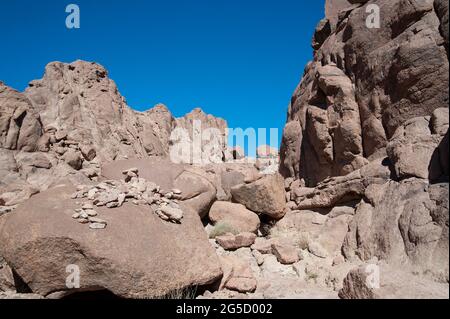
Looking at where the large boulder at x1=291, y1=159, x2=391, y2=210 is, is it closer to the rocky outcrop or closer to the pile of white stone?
the pile of white stone

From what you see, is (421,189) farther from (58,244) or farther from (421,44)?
(58,244)

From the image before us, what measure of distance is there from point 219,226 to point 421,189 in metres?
4.81

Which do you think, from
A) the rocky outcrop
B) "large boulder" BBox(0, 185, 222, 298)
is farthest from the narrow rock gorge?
the rocky outcrop

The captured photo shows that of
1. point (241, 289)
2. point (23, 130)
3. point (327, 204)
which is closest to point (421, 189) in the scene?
point (327, 204)

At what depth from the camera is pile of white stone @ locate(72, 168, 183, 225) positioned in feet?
19.9

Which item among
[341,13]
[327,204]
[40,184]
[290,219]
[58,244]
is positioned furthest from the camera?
[40,184]

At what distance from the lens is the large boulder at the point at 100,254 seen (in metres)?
5.36

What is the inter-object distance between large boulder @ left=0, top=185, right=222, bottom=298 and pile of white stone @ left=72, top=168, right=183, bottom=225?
20 centimetres

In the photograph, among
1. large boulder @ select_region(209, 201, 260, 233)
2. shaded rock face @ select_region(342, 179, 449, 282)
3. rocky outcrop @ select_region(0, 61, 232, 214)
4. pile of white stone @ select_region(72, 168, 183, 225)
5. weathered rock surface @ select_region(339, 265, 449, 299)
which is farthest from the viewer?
rocky outcrop @ select_region(0, 61, 232, 214)

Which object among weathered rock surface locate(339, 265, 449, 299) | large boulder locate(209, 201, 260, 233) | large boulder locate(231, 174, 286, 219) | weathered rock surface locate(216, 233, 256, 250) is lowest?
weathered rock surface locate(339, 265, 449, 299)

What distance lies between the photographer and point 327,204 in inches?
327

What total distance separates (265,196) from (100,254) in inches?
196

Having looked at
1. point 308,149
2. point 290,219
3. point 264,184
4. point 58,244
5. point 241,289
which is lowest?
→ point 241,289

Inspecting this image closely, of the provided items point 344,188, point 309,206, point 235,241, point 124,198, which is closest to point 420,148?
point 344,188
